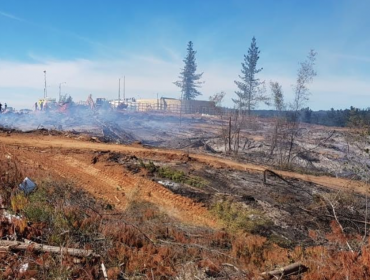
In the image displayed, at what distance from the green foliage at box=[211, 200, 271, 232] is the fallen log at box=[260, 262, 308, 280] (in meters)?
3.63

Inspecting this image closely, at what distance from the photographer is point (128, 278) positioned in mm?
5684

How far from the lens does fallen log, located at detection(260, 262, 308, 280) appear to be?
18.6 feet

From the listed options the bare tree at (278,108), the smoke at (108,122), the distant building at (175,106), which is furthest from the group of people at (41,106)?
the bare tree at (278,108)

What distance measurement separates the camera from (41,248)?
227 inches

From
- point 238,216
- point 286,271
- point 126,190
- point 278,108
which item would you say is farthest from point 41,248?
point 278,108

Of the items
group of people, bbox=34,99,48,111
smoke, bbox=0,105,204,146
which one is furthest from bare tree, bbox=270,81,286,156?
group of people, bbox=34,99,48,111

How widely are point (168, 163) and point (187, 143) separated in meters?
14.5

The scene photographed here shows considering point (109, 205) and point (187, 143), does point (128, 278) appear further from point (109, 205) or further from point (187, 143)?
point (187, 143)

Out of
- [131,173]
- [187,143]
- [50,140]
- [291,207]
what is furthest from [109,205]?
[187,143]

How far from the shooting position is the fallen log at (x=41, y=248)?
222 inches

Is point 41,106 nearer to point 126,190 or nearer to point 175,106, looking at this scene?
point 175,106

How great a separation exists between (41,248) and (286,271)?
4214mm

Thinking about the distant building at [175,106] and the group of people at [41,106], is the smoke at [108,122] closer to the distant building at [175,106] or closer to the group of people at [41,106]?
the group of people at [41,106]

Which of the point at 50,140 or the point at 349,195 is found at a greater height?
the point at 50,140
